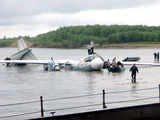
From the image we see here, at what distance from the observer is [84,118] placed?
1438 cm

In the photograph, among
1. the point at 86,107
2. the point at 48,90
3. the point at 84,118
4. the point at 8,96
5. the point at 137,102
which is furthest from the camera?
the point at 48,90

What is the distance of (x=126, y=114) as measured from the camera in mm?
15078

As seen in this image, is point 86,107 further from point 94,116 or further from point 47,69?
point 47,69

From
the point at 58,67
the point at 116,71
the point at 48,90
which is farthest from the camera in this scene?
the point at 58,67

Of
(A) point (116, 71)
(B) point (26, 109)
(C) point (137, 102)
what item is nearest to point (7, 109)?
(B) point (26, 109)

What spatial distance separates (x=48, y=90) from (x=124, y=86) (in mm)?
5025

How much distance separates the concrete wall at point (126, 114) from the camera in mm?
14430

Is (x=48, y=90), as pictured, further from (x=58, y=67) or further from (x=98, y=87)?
(x=58, y=67)

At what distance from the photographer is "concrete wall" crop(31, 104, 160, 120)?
47.3ft

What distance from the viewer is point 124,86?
25797 mm

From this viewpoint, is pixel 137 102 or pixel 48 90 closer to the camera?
pixel 137 102

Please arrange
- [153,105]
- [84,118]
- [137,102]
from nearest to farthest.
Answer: [84,118], [153,105], [137,102]

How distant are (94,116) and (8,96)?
8.98 m

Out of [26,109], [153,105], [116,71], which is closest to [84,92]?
[26,109]
